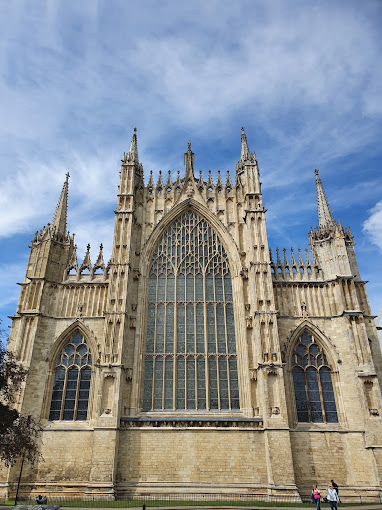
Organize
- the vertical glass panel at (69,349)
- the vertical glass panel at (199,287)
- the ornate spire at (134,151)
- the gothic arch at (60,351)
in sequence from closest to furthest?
the gothic arch at (60,351)
the vertical glass panel at (69,349)
the vertical glass panel at (199,287)
the ornate spire at (134,151)

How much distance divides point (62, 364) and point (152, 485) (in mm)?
7899

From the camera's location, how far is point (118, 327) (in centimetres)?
2202

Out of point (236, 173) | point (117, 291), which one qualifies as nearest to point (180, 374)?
point (117, 291)

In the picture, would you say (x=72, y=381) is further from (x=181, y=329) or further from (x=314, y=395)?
(x=314, y=395)

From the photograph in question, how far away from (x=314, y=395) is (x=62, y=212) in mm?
19457

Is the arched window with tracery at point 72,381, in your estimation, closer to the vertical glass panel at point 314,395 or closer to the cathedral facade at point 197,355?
the cathedral facade at point 197,355

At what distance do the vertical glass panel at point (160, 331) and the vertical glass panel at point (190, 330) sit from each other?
149cm

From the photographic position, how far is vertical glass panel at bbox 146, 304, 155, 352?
74.6 feet

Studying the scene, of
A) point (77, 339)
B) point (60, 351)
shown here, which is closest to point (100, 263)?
point (77, 339)

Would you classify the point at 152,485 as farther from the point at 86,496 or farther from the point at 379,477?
the point at 379,477

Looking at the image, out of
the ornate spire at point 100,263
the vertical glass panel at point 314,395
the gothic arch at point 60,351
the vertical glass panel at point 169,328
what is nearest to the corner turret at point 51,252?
the ornate spire at point 100,263

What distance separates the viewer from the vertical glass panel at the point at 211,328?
74.3 ft

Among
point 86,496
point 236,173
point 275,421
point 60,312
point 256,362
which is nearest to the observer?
point 86,496

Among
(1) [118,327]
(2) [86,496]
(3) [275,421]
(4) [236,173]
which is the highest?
(4) [236,173]
